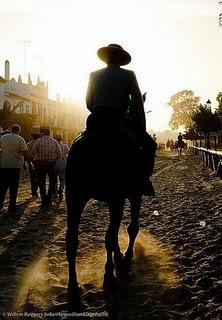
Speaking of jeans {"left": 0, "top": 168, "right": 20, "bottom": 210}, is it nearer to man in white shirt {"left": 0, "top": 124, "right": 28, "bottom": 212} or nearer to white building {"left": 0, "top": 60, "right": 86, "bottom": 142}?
man in white shirt {"left": 0, "top": 124, "right": 28, "bottom": 212}

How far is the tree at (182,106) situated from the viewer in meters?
106

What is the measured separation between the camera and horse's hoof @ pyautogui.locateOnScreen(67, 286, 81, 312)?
3964mm

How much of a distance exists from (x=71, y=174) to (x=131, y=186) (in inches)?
26.4

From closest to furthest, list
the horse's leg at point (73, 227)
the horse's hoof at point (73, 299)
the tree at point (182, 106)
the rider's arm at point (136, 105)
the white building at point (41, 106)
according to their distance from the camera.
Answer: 1. the horse's hoof at point (73, 299)
2. the horse's leg at point (73, 227)
3. the rider's arm at point (136, 105)
4. the white building at point (41, 106)
5. the tree at point (182, 106)

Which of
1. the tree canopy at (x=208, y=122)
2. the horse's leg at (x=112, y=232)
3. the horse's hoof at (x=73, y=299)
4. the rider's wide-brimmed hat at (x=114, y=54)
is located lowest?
the horse's hoof at (x=73, y=299)

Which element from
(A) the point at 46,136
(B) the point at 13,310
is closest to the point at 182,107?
(A) the point at 46,136

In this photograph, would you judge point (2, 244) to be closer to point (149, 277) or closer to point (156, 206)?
point (149, 277)

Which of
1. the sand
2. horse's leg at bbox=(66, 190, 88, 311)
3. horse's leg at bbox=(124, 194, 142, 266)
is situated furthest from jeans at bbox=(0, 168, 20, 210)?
horse's leg at bbox=(66, 190, 88, 311)

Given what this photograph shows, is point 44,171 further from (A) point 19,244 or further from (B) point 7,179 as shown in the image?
(A) point 19,244

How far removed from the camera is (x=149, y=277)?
193 inches

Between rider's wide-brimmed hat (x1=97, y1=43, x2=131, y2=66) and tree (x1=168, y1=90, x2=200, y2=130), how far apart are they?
337 feet

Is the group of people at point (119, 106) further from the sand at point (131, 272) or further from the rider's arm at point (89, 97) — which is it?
the sand at point (131, 272)

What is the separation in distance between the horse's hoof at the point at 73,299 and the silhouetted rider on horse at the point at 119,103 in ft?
4.43

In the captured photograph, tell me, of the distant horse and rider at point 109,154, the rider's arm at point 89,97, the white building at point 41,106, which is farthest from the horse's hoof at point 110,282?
the white building at point 41,106
